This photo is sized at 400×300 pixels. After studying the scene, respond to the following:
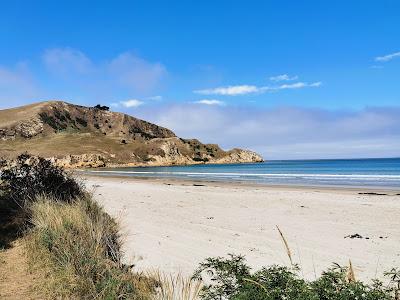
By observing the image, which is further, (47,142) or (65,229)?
(47,142)

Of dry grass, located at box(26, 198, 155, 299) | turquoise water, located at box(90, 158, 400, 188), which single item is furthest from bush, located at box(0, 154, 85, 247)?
turquoise water, located at box(90, 158, 400, 188)

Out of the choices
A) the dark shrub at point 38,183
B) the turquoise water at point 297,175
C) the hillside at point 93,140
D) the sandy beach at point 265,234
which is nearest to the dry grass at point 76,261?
the sandy beach at point 265,234

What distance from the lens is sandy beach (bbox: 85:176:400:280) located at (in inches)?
305

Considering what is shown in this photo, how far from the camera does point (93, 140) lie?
4614 inches

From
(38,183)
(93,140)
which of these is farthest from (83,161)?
(38,183)

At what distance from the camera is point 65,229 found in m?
7.71

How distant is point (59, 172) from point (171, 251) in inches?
258

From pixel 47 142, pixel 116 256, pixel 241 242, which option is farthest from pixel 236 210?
pixel 47 142

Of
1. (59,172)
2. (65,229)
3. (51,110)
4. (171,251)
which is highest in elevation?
(51,110)

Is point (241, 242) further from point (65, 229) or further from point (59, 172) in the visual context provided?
point (59, 172)

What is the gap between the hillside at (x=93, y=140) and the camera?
104000 millimetres

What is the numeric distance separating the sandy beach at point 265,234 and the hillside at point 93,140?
82.6 meters

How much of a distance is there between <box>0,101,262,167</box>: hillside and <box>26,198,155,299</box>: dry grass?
87.7 m

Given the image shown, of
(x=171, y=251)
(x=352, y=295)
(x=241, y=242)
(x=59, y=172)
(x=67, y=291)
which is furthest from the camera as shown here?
(x=59, y=172)
